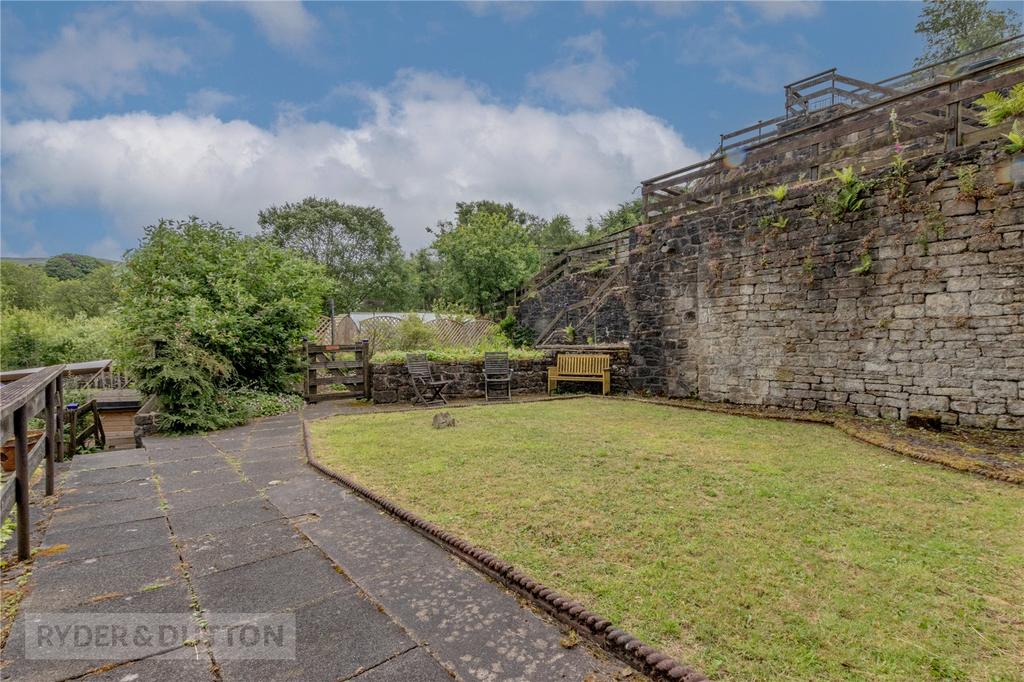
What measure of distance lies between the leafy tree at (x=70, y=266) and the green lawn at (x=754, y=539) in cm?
6785

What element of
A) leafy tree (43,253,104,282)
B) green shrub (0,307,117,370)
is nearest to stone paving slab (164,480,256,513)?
green shrub (0,307,117,370)

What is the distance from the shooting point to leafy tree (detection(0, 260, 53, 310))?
32250 millimetres

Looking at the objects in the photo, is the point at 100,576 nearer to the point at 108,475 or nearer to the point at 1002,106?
the point at 108,475

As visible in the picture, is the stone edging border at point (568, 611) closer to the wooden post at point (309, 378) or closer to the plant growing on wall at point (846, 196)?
the plant growing on wall at point (846, 196)

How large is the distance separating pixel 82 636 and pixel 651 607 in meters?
2.53

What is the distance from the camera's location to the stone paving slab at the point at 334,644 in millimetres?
1805

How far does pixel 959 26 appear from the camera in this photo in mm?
19359

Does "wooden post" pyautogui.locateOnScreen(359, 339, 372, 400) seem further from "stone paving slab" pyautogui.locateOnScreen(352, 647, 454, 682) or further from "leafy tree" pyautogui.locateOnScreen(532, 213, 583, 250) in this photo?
"leafy tree" pyautogui.locateOnScreen(532, 213, 583, 250)

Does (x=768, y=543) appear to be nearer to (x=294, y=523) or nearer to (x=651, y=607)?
(x=651, y=607)

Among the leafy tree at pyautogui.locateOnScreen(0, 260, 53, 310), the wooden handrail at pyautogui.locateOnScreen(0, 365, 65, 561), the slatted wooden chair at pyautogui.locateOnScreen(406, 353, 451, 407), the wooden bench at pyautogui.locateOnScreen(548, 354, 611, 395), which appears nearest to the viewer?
the wooden handrail at pyautogui.locateOnScreen(0, 365, 65, 561)

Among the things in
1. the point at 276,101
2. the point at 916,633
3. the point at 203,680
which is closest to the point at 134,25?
the point at 276,101

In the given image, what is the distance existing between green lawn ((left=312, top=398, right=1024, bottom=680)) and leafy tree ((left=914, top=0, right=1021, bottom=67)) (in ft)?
76.5

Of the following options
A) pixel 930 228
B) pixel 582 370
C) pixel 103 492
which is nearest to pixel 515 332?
pixel 582 370

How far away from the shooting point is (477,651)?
6.26 ft
